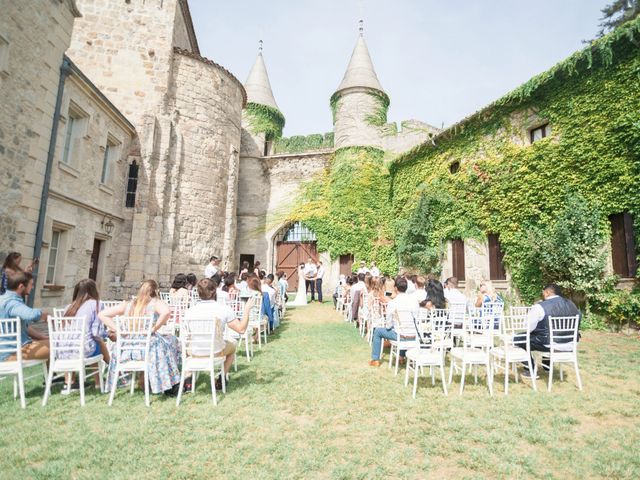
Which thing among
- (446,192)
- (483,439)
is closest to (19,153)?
(483,439)

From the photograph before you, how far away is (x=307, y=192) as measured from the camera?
2014 centimetres

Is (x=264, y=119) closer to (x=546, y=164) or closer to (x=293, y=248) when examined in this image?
(x=293, y=248)

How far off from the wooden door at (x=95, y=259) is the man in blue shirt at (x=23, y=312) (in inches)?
326

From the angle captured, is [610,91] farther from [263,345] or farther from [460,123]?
[263,345]

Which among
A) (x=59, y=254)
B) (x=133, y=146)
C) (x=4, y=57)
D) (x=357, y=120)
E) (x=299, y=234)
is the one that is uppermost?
(x=357, y=120)

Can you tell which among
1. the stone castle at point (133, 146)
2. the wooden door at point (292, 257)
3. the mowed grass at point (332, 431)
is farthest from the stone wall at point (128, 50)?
the mowed grass at point (332, 431)

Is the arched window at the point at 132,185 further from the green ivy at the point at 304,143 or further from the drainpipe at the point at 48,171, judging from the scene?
the green ivy at the point at 304,143

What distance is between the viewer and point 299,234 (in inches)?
803

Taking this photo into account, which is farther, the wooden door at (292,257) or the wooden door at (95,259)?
the wooden door at (292,257)

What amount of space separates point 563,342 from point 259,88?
22.3m

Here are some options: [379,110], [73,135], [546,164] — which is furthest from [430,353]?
[379,110]

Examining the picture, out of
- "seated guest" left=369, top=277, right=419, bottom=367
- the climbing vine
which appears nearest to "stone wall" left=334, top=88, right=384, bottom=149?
the climbing vine

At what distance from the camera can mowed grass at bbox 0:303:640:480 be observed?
2.79m

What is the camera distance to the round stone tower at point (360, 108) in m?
18.9
